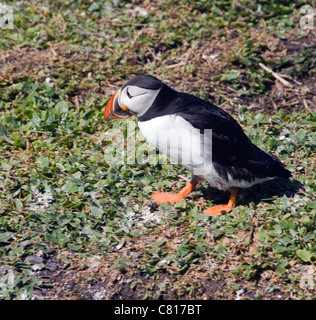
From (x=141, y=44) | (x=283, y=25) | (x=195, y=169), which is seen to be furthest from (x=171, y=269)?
(x=283, y=25)

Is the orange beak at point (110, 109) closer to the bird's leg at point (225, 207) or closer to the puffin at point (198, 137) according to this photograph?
the puffin at point (198, 137)

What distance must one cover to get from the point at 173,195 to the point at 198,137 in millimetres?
712

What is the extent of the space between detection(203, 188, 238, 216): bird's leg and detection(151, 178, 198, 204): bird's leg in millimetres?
282

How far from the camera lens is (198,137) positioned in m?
4.02

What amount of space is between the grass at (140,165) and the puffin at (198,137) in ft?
0.97

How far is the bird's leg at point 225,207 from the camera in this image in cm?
430

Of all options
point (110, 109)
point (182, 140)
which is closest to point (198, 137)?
point (182, 140)

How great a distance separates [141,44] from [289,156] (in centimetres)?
239

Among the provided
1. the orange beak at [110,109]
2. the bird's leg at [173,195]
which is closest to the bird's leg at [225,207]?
the bird's leg at [173,195]

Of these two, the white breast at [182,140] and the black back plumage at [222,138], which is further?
the black back plumage at [222,138]

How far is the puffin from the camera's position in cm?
404

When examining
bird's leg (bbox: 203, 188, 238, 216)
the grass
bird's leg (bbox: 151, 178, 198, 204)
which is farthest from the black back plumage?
bird's leg (bbox: 151, 178, 198, 204)

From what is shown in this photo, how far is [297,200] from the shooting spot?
435cm

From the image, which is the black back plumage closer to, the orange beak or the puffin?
the puffin
